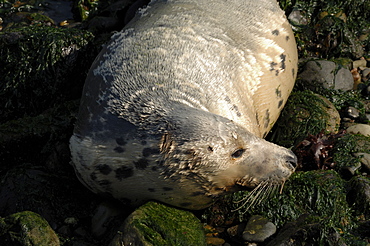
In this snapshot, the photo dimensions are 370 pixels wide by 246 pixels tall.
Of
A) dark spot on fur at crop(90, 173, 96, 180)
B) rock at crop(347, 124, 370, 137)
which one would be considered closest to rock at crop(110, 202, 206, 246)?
dark spot on fur at crop(90, 173, 96, 180)

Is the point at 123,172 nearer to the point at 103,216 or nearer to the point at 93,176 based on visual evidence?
the point at 93,176

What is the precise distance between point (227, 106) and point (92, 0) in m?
4.65

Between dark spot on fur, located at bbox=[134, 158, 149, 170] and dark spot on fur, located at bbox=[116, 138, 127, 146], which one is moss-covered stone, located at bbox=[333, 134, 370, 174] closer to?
dark spot on fur, located at bbox=[134, 158, 149, 170]

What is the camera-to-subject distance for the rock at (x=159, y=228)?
3.50m

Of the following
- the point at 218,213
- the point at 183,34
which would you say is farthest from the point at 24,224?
the point at 183,34

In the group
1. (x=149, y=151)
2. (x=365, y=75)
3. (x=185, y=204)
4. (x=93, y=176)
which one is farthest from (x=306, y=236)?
(x=365, y=75)

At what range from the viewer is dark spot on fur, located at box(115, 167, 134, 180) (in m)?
3.81

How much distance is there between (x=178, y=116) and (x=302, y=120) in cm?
201

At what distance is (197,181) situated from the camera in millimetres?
3760

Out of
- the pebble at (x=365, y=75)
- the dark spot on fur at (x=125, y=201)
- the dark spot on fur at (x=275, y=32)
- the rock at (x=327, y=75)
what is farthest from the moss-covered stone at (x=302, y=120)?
the dark spot on fur at (x=125, y=201)

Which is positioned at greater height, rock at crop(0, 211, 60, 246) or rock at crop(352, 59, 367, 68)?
rock at crop(0, 211, 60, 246)

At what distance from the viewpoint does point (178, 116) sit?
12.3ft

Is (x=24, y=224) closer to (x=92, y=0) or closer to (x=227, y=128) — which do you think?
(x=227, y=128)

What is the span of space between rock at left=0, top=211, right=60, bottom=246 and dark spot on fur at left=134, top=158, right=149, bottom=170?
79 centimetres
